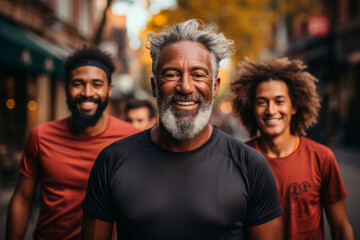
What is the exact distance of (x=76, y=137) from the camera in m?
3.09

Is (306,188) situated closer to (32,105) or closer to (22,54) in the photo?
(22,54)

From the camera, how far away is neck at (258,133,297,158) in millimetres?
2895

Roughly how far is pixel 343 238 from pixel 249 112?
4.16 feet

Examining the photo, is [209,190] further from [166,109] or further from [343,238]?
[343,238]

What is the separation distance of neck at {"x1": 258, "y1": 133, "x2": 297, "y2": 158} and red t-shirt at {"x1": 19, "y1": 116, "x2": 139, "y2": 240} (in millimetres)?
1201

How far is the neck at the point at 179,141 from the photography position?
2057mm

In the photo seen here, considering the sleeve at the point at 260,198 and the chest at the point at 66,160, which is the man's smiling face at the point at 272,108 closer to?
the sleeve at the point at 260,198

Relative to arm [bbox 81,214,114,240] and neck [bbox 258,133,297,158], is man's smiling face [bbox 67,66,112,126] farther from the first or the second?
neck [bbox 258,133,297,158]

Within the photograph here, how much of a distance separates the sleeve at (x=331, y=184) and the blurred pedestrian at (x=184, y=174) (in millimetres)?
918

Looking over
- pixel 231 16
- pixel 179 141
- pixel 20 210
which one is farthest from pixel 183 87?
pixel 231 16

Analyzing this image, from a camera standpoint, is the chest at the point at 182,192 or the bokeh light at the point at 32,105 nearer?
the chest at the point at 182,192

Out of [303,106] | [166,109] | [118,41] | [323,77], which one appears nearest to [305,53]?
[323,77]

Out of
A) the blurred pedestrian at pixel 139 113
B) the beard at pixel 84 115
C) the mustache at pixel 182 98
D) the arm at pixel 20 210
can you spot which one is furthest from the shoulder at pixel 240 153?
the blurred pedestrian at pixel 139 113

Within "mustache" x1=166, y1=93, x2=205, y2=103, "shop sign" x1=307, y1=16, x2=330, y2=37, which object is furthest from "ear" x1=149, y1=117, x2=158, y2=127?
"shop sign" x1=307, y1=16, x2=330, y2=37
